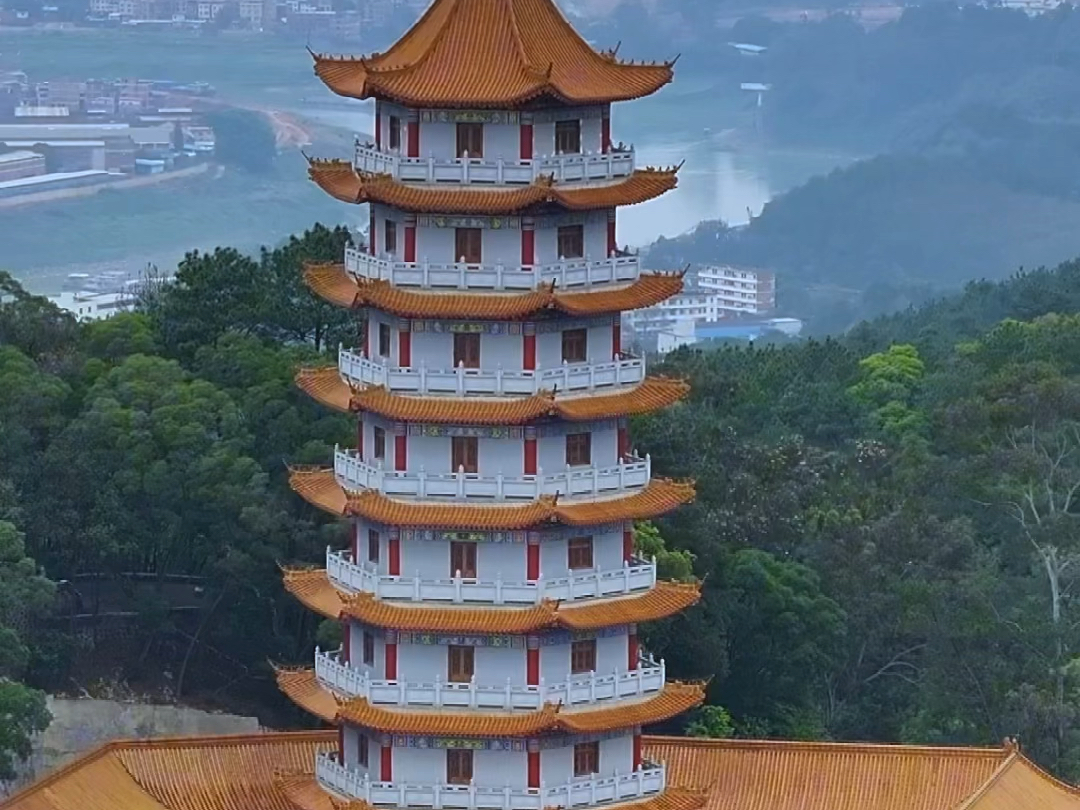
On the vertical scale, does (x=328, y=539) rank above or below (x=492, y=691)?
below

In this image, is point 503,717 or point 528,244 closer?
point 528,244

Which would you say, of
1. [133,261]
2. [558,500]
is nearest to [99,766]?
[558,500]

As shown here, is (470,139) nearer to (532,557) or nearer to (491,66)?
(491,66)

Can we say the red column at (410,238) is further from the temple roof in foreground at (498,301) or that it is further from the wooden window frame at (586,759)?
the wooden window frame at (586,759)

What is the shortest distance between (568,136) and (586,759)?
40.5 feet

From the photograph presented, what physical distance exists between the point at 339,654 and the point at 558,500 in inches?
256

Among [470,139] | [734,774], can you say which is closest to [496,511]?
[470,139]

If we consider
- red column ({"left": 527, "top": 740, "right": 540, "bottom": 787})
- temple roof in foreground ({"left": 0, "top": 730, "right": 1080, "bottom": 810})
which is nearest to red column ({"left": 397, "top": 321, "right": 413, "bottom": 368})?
red column ({"left": 527, "top": 740, "right": 540, "bottom": 787})

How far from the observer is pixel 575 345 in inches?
2968

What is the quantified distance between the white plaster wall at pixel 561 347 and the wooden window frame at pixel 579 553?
3.51 m

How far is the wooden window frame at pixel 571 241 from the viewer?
7500cm

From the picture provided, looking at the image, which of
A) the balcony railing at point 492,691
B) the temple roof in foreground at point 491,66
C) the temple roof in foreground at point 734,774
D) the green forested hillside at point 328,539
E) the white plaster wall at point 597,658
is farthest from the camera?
the green forested hillside at point 328,539

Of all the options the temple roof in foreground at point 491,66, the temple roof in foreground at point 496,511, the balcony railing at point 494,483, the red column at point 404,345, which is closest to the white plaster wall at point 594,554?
the temple roof in foreground at point 496,511

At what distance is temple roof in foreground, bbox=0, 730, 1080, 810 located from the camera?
8112 centimetres
